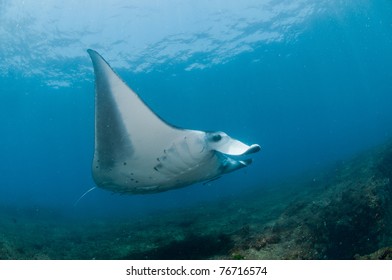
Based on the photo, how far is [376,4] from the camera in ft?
104

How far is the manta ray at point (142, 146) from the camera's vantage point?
3.44 metres

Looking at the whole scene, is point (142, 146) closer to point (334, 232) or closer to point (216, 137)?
point (216, 137)

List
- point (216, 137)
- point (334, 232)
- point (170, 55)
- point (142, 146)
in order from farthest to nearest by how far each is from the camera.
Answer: point (170, 55) → point (334, 232) → point (142, 146) → point (216, 137)

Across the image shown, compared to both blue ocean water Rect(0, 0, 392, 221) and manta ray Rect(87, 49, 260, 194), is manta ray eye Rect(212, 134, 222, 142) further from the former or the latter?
blue ocean water Rect(0, 0, 392, 221)

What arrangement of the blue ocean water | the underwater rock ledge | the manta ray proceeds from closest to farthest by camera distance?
the manta ray → the underwater rock ledge → the blue ocean water

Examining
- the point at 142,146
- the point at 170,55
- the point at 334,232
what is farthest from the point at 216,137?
the point at 170,55

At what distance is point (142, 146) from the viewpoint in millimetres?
3816

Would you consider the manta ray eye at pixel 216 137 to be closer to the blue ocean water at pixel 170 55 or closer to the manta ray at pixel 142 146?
the manta ray at pixel 142 146

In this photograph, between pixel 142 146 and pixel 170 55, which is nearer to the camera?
pixel 142 146

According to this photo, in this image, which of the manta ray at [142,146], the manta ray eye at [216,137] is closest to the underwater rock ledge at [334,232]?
the manta ray at [142,146]

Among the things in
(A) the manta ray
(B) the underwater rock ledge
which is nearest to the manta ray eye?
(A) the manta ray

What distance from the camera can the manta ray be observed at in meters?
3.44

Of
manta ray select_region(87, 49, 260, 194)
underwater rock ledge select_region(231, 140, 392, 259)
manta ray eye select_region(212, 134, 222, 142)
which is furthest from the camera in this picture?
underwater rock ledge select_region(231, 140, 392, 259)
